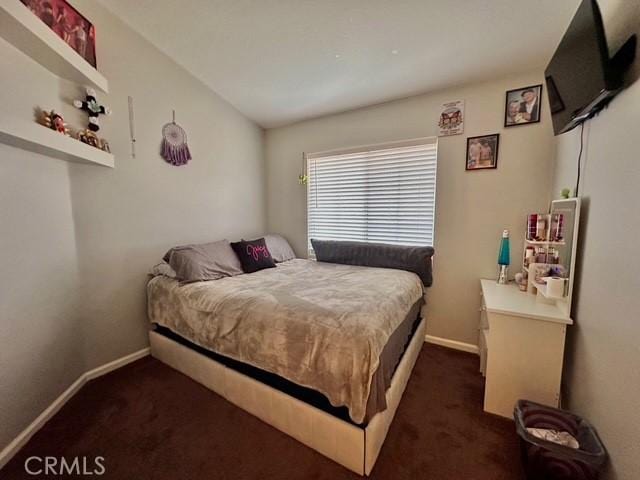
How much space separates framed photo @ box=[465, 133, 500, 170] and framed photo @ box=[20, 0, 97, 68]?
3048mm

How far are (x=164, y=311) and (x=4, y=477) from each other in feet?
3.39

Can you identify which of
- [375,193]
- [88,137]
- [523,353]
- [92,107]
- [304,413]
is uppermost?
[92,107]

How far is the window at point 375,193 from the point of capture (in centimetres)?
249

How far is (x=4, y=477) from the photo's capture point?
1.18 metres

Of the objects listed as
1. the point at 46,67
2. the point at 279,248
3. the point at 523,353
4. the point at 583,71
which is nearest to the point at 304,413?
the point at 523,353

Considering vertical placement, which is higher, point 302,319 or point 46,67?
point 46,67

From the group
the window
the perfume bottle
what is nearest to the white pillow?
the window

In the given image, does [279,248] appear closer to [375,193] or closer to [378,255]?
[378,255]

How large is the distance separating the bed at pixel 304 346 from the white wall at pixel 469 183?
0.52m

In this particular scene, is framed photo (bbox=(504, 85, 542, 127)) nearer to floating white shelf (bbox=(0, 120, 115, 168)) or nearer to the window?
the window

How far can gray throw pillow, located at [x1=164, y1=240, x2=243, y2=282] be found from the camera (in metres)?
2.01

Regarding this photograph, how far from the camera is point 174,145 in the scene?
234 centimetres

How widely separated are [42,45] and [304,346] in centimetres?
215

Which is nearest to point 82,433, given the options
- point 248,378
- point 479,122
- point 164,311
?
point 164,311
